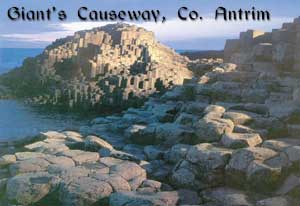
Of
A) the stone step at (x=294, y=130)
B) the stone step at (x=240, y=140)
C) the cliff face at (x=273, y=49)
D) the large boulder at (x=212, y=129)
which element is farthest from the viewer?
the cliff face at (x=273, y=49)

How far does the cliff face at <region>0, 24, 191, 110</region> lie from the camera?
1177 inches

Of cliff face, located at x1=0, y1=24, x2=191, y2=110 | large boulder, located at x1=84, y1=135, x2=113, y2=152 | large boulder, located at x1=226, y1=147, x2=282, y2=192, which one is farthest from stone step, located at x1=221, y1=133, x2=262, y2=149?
cliff face, located at x1=0, y1=24, x2=191, y2=110

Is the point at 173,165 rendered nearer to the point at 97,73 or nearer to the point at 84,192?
the point at 84,192

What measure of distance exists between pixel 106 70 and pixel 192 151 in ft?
94.6

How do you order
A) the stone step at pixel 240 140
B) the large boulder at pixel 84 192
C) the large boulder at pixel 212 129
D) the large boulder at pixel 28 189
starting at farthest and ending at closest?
the large boulder at pixel 212 129 < the stone step at pixel 240 140 < the large boulder at pixel 28 189 < the large boulder at pixel 84 192

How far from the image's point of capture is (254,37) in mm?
23031

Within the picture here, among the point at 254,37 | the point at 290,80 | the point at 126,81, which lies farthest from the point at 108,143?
the point at 126,81

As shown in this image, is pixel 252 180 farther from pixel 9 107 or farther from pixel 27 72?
pixel 27 72

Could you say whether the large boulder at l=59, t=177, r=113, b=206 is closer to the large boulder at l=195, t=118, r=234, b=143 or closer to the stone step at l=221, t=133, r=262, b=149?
the stone step at l=221, t=133, r=262, b=149

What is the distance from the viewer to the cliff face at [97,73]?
1177 inches

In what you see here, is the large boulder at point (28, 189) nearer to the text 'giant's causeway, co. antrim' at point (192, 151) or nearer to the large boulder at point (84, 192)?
the text 'giant's causeway, co. antrim' at point (192, 151)

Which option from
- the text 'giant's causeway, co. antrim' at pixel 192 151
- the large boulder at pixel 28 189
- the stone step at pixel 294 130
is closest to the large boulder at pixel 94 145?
the text 'giant's causeway, co. antrim' at pixel 192 151

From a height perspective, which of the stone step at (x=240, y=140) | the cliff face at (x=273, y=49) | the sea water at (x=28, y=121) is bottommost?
the sea water at (x=28, y=121)

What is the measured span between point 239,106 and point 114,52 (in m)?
34.0
